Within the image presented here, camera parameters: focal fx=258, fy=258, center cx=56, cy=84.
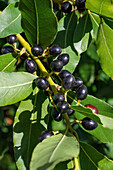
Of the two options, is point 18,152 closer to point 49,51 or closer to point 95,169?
point 95,169

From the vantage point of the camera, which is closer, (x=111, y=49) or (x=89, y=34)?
(x=111, y=49)

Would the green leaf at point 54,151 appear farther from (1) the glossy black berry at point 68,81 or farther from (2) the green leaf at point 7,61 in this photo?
(2) the green leaf at point 7,61

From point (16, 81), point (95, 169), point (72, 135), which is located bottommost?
point (95, 169)

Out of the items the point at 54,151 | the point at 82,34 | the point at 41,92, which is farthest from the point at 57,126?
the point at 54,151

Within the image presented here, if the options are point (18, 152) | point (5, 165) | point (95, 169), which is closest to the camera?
point (95, 169)

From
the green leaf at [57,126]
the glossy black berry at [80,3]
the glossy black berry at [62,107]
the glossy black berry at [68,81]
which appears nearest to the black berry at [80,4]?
the glossy black berry at [80,3]

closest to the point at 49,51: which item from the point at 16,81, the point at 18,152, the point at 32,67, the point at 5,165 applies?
the point at 32,67

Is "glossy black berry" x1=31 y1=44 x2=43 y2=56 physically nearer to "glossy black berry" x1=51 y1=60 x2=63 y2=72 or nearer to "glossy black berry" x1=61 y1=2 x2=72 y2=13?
"glossy black berry" x1=51 y1=60 x2=63 y2=72
